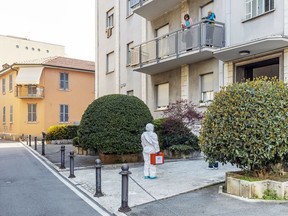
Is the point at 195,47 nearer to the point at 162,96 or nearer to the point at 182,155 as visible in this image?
the point at 182,155

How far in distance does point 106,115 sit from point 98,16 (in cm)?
1655

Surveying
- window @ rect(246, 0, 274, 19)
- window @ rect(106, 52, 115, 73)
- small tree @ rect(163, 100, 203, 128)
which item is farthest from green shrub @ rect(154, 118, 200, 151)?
window @ rect(106, 52, 115, 73)

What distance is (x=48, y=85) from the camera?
3159cm

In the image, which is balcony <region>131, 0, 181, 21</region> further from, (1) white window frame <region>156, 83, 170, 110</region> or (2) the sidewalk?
(2) the sidewalk

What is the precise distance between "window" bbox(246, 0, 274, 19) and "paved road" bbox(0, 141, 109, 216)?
950 cm

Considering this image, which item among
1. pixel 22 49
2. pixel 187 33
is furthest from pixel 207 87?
pixel 22 49

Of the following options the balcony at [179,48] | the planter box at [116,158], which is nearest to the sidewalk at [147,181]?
the planter box at [116,158]

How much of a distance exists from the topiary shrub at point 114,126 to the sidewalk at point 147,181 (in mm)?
735

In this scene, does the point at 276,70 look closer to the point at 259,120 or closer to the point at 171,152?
the point at 171,152

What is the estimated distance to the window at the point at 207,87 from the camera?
14.9m

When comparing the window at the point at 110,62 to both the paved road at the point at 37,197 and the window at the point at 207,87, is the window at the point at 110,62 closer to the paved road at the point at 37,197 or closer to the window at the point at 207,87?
the window at the point at 207,87

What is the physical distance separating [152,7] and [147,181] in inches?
463

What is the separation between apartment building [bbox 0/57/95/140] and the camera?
1219 inches

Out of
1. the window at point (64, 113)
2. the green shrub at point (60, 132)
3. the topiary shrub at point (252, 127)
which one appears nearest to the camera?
the topiary shrub at point (252, 127)
